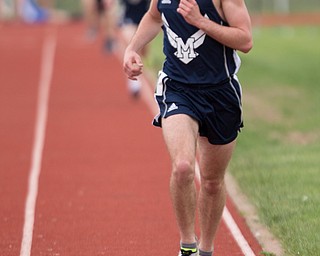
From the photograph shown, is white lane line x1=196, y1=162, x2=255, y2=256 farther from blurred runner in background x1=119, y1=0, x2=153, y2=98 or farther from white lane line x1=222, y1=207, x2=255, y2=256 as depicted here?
blurred runner in background x1=119, y1=0, x2=153, y2=98

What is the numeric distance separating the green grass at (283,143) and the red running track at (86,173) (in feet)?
1.24

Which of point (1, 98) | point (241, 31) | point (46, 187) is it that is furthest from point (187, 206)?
point (1, 98)

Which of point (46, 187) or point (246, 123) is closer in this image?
point (46, 187)

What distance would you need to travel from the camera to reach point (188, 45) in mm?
6887

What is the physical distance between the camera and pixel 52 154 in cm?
1325

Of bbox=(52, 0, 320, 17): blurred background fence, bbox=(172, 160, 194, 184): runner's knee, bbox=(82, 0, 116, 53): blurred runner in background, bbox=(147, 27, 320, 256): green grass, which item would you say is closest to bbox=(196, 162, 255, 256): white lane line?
bbox=(147, 27, 320, 256): green grass

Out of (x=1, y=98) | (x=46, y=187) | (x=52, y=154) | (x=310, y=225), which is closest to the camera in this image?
(x=310, y=225)

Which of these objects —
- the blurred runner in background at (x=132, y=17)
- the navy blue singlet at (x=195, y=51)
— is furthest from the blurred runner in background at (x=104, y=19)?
the navy blue singlet at (x=195, y=51)

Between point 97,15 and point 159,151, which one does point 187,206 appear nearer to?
point 159,151

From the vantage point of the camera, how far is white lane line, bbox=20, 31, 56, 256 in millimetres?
8820

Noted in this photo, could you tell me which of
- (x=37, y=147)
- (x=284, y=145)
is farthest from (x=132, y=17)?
(x=284, y=145)

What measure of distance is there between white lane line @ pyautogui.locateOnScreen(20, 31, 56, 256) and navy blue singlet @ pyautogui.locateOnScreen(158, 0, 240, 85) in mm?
2106

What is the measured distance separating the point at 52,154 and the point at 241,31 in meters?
6.79

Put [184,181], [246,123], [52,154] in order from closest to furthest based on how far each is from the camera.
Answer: [184,181], [52,154], [246,123]
